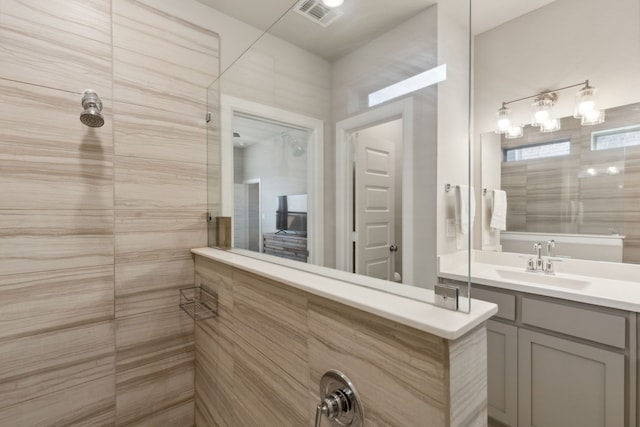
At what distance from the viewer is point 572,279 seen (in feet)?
5.17

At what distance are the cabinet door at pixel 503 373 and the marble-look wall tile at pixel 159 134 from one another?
6.84 ft

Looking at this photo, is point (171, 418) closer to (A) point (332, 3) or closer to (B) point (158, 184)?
(B) point (158, 184)

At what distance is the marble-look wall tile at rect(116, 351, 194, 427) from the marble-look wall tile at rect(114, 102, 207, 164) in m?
1.22

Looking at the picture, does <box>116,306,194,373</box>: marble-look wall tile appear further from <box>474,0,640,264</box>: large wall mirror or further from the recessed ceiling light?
<box>474,0,640,264</box>: large wall mirror

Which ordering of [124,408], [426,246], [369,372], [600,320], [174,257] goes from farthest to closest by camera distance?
[174,257] → [124,408] → [600,320] → [426,246] → [369,372]

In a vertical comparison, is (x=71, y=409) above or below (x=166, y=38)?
below

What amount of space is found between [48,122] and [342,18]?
1.45 meters

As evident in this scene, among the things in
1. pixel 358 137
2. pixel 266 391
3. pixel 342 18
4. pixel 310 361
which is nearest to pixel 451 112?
pixel 358 137

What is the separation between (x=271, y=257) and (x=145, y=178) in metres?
0.90

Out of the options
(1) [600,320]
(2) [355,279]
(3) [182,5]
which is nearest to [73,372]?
(2) [355,279]

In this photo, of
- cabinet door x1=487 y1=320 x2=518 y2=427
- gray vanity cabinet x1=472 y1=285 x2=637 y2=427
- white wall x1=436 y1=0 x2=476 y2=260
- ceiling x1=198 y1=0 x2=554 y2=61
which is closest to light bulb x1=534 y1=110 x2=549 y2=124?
ceiling x1=198 y1=0 x2=554 y2=61

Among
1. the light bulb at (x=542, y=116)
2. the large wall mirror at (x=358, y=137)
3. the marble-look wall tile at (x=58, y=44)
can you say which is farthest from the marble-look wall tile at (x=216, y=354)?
the light bulb at (x=542, y=116)

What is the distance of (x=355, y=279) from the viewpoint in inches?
35.0

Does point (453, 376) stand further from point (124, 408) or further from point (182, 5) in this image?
point (182, 5)
